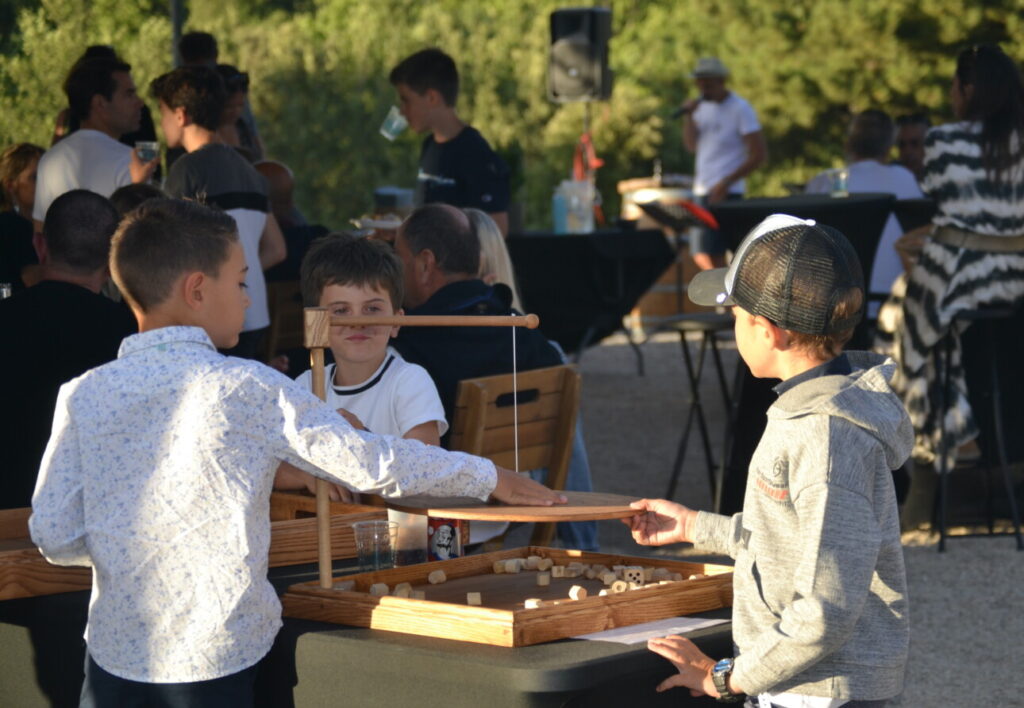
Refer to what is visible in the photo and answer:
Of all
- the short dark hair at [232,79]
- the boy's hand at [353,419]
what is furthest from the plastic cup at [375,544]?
the short dark hair at [232,79]

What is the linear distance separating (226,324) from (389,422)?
101cm

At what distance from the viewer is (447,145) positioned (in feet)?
21.7

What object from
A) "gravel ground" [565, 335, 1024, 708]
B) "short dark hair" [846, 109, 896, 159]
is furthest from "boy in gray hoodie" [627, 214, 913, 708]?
"short dark hair" [846, 109, 896, 159]

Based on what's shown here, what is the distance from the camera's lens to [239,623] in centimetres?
237

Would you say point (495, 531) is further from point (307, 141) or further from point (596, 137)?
point (596, 137)

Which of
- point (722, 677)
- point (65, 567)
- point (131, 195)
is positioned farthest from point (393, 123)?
point (722, 677)

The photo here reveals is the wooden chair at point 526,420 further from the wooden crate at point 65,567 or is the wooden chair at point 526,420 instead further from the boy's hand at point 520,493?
the boy's hand at point 520,493

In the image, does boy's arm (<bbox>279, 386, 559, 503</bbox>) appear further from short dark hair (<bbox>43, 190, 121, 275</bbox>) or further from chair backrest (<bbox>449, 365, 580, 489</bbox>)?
short dark hair (<bbox>43, 190, 121, 275</bbox>)

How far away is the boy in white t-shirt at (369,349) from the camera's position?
3479mm

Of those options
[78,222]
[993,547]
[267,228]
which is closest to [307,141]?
[267,228]

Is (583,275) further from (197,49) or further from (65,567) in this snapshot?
(65,567)

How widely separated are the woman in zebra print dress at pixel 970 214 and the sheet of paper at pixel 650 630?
3.88 metres

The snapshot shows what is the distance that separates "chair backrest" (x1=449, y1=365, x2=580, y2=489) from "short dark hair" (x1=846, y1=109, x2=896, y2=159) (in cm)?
450

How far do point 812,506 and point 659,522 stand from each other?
0.50 metres
